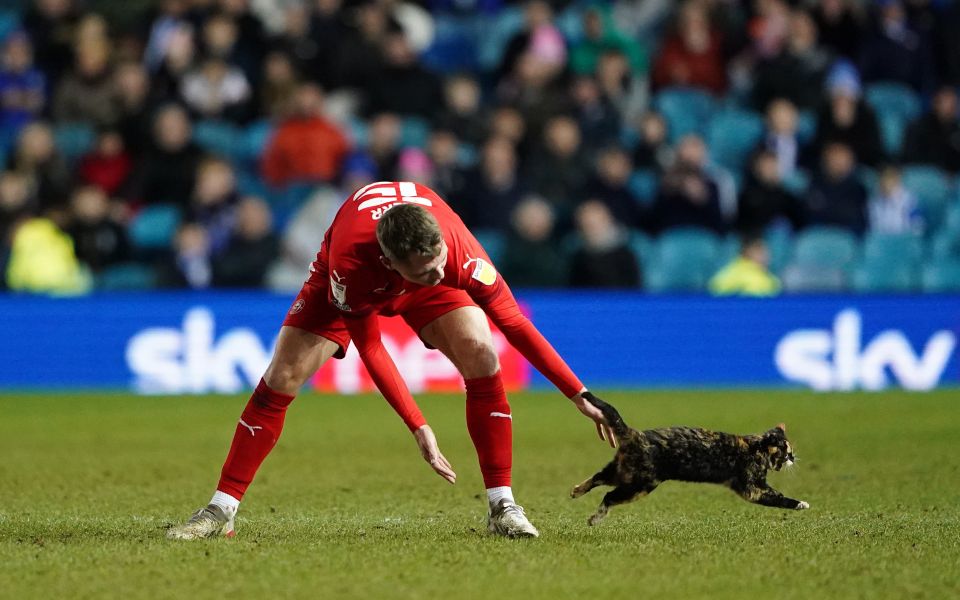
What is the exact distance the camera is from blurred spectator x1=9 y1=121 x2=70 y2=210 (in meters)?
15.2

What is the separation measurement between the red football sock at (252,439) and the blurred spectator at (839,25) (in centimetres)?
1247

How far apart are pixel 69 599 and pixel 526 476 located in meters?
3.97

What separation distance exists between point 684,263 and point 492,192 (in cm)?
216

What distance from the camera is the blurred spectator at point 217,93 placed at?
1622cm

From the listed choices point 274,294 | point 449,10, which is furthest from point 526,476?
point 449,10

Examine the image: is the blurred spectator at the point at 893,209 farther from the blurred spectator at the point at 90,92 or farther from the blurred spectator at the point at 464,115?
the blurred spectator at the point at 90,92

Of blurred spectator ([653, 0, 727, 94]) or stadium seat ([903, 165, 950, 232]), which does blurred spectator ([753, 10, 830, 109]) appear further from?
stadium seat ([903, 165, 950, 232])

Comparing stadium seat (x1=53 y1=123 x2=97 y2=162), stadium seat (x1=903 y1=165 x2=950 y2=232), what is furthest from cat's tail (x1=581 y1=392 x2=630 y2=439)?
stadium seat (x1=53 y1=123 x2=97 y2=162)

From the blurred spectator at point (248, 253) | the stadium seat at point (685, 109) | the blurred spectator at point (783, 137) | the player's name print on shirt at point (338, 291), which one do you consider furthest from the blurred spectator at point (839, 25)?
the player's name print on shirt at point (338, 291)

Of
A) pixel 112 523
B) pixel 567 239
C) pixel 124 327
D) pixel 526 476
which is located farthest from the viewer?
pixel 567 239

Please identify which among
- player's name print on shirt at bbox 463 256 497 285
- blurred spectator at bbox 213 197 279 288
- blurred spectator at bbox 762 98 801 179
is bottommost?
player's name print on shirt at bbox 463 256 497 285

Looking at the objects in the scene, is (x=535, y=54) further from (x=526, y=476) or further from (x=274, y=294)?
(x=526, y=476)

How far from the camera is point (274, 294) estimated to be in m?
13.7

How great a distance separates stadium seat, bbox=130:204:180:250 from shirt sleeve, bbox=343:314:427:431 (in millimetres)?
9520
